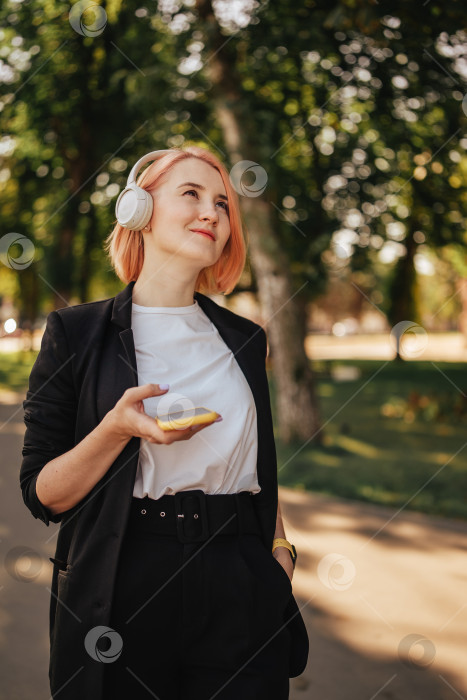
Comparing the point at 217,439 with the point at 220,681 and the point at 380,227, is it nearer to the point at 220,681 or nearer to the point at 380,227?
the point at 220,681

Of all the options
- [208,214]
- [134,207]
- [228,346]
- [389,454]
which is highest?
[134,207]

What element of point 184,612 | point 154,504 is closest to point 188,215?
point 154,504

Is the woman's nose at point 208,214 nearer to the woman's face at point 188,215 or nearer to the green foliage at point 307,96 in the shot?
the woman's face at point 188,215

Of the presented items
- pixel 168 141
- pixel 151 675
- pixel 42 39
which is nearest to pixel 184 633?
pixel 151 675

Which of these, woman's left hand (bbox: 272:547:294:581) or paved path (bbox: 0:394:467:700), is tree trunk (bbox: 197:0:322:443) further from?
woman's left hand (bbox: 272:547:294:581)

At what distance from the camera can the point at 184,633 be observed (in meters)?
1.66

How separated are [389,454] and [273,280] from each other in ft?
9.65

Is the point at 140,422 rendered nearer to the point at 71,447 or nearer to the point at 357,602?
the point at 71,447

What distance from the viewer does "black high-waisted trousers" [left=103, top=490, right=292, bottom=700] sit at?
165 cm

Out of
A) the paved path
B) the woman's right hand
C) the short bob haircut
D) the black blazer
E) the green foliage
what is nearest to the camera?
the woman's right hand

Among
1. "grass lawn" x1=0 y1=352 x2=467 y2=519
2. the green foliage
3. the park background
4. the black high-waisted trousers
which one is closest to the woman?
the black high-waisted trousers

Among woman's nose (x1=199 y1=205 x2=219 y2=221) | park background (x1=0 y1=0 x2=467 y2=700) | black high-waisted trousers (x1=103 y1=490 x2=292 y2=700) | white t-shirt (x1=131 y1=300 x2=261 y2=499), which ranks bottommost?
park background (x1=0 y1=0 x2=467 y2=700)

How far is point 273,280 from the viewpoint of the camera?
8.85 metres

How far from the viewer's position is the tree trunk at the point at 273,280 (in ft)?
28.2
